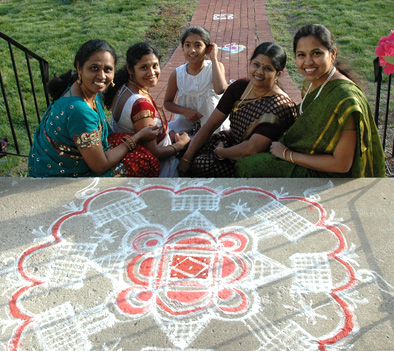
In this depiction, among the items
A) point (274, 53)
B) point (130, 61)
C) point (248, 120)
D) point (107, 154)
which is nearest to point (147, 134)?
point (107, 154)

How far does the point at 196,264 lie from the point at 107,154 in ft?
3.43

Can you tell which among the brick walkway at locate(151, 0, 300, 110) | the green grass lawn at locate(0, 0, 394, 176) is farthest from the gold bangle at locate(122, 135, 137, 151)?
the green grass lawn at locate(0, 0, 394, 176)

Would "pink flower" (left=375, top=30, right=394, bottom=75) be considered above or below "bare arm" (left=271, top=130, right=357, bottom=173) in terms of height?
above

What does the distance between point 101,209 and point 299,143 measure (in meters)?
1.19

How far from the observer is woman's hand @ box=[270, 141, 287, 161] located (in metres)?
2.50

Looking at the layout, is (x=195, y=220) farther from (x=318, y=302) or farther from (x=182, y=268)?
(x=318, y=302)

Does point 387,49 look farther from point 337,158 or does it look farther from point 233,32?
point 233,32

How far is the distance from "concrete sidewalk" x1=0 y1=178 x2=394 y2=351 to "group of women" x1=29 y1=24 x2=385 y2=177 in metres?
0.17

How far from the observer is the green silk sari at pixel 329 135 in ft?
7.15

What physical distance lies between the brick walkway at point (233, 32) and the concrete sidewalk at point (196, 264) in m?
2.90

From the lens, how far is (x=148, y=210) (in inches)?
86.1

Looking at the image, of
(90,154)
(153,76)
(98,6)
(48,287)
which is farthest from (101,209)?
(98,6)

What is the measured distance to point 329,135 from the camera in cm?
227

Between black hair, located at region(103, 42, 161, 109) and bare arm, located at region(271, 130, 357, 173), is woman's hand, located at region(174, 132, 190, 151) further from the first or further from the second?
bare arm, located at region(271, 130, 357, 173)
